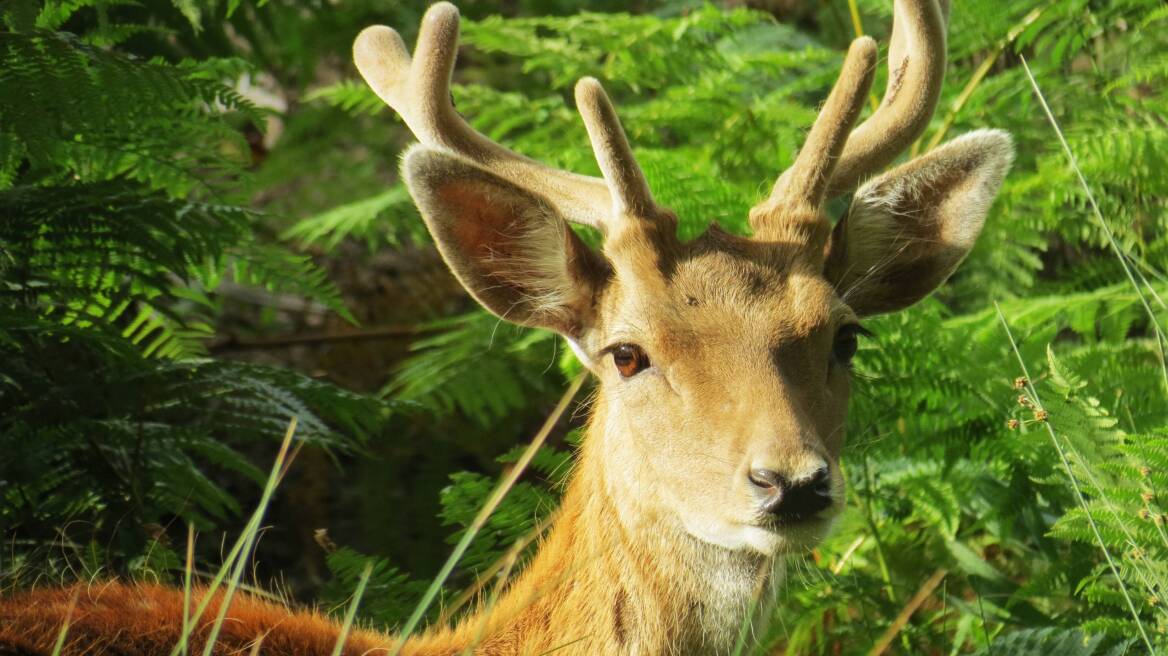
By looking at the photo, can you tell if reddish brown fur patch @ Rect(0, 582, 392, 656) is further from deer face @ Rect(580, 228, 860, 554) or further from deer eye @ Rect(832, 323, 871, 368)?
deer eye @ Rect(832, 323, 871, 368)

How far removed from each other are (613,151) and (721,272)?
17.4 inches

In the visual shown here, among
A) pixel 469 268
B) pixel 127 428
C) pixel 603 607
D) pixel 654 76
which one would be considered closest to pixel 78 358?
pixel 127 428

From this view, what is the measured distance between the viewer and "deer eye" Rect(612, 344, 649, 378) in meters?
3.58

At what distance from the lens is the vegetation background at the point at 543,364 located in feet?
13.0

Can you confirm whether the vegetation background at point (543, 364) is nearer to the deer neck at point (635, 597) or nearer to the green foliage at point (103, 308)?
the green foliage at point (103, 308)

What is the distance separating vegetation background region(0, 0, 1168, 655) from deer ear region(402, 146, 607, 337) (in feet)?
1.07

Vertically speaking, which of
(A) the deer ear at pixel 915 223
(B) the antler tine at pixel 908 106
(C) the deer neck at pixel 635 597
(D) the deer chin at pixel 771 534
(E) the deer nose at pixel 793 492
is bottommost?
(C) the deer neck at pixel 635 597

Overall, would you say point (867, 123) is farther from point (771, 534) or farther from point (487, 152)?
point (771, 534)

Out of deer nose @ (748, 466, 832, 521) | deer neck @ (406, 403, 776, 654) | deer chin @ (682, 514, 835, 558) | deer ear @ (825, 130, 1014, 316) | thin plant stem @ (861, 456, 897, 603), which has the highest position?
deer ear @ (825, 130, 1014, 316)

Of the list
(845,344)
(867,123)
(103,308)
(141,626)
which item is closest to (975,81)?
(867,123)

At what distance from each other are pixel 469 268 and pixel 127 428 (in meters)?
1.27

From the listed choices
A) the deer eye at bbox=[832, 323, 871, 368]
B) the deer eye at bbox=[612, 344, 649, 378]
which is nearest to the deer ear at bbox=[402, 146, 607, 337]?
the deer eye at bbox=[612, 344, 649, 378]

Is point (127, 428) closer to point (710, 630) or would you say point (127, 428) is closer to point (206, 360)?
point (206, 360)

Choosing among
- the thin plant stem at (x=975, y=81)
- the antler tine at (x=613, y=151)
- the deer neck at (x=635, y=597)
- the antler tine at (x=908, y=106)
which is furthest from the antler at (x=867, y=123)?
the thin plant stem at (x=975, y=81)
